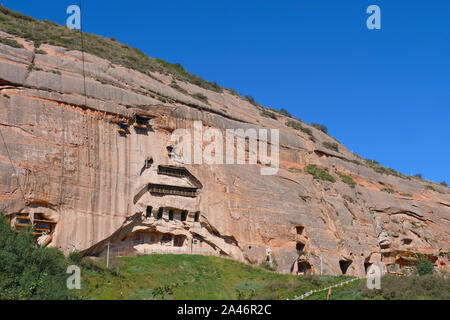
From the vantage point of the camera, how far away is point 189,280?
3269 centimetres

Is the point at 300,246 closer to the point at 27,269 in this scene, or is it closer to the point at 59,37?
the point at 27,269

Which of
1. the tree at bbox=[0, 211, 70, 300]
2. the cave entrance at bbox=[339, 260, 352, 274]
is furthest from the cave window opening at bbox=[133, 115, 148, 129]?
the cave entrance at bbox=[339, 260, 352, 274]

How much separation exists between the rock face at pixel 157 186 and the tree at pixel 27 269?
181cm

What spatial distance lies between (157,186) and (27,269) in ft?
38.9

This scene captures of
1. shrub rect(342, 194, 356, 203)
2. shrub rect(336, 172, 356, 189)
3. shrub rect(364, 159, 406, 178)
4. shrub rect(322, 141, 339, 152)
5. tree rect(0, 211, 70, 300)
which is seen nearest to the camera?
tree rect(0, 211, 70, 300)

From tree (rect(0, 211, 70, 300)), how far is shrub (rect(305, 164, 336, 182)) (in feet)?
81.0

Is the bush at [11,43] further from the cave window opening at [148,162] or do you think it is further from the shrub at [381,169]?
the shrub at [381,169]

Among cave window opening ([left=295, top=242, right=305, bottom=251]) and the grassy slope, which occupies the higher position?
cave window opening ([left=295, top=242, right=305, bottom=251])

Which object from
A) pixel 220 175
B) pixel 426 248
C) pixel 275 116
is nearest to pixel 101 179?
pixel 220 175

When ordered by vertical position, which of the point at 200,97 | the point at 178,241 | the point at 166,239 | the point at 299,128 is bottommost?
the point at 178,241

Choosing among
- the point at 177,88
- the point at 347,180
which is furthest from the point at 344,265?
the point at 177,88

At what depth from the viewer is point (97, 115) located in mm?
35312

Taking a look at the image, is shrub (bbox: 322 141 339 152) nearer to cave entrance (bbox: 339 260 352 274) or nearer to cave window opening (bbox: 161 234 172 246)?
cave entrance (bbox: 339 260 352 274)

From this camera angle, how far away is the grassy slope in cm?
2936
